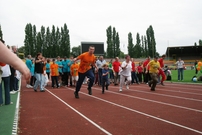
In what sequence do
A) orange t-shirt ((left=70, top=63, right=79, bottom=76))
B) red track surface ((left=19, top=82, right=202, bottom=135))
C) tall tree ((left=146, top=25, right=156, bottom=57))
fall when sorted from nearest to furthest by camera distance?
1. red track surface ((left=19, top=82, right=202, bottom=135))
2. orange t-shirt ((left=70, top=63, right=79, bottom=76))
3. tall tree ((left=146, top=25, right=156, bottom=57))

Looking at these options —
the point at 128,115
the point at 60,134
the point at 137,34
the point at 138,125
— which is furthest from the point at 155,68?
the point at 137,34

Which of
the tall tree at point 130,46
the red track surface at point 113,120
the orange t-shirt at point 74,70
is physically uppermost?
the tall tree at point 130,46

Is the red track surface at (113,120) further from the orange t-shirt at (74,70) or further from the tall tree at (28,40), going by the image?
the tall tree at (28,40)

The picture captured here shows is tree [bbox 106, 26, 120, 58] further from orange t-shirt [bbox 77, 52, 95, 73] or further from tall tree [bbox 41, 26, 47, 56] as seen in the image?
orange t-shirt [bbox 77, 52, 95, 73]

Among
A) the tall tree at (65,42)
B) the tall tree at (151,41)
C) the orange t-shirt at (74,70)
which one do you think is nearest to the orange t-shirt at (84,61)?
the orange t-shirt at (74,70)

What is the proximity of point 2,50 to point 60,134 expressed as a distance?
323 centimetres

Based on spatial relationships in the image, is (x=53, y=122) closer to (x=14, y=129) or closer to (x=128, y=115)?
(x=14, y=129)

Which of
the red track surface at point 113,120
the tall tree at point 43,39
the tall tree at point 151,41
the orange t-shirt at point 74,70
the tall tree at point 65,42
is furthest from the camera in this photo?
the tall tree at point 151,41

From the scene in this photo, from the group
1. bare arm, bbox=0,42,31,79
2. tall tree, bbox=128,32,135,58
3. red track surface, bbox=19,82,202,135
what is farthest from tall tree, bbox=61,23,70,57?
bare arm, bbox=0,42,31,79

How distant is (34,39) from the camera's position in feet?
241

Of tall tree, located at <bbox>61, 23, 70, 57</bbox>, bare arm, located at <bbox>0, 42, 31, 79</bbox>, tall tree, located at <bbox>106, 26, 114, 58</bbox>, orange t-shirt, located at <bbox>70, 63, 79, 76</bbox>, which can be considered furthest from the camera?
tall tree, located at <bbox>106, 26, 114, 58</bbox>

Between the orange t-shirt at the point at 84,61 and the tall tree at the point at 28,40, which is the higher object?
the tall tree at the point at 28,40

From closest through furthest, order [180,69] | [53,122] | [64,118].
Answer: [53,122] → [64,118] → [180,69]

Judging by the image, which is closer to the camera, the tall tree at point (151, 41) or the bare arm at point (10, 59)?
the bare arm at point (10, 59)
